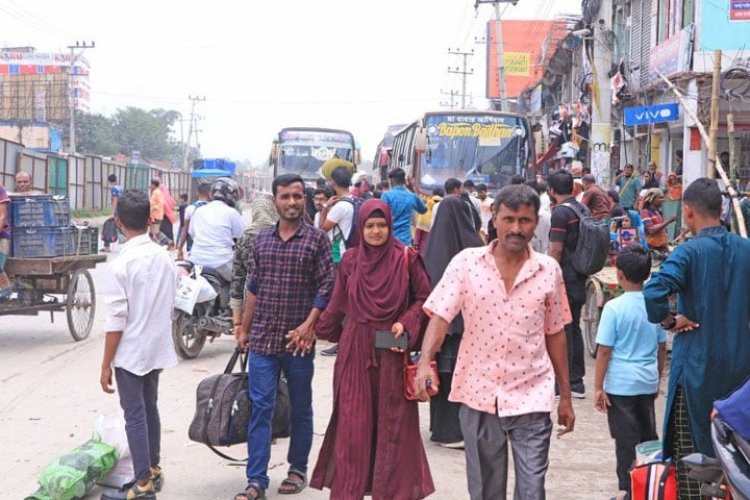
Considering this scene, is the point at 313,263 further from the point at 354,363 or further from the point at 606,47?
the point at 606,47

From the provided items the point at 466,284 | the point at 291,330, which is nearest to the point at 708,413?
the point at 466,284

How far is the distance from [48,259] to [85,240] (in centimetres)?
79

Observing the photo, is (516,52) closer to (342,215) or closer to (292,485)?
(342,215)

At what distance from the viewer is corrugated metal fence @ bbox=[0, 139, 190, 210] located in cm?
2431

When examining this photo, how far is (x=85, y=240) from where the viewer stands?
1087cm

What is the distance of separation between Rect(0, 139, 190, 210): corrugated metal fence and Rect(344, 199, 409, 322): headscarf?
61.4ft

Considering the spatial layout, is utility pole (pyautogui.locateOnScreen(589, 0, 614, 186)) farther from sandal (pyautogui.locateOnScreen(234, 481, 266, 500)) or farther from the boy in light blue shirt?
sandal (pyautogui.locateOnScreen(234, 481, 266, 500))

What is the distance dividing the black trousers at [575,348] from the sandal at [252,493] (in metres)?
3.64

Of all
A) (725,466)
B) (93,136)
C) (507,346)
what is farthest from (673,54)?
(93,136)

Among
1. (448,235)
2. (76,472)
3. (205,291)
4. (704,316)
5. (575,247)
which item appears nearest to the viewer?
(704,316)

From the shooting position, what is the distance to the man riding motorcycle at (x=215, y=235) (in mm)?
9898

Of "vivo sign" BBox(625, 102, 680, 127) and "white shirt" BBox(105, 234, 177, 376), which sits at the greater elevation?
"vivo sign" BBox(625, 102, 680, 127)

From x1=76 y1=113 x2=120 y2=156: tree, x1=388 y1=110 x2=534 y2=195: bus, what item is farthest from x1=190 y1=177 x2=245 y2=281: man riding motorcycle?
x1=76 y1=113 x2=120 y2=156: tree

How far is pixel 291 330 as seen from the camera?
5.46 m
